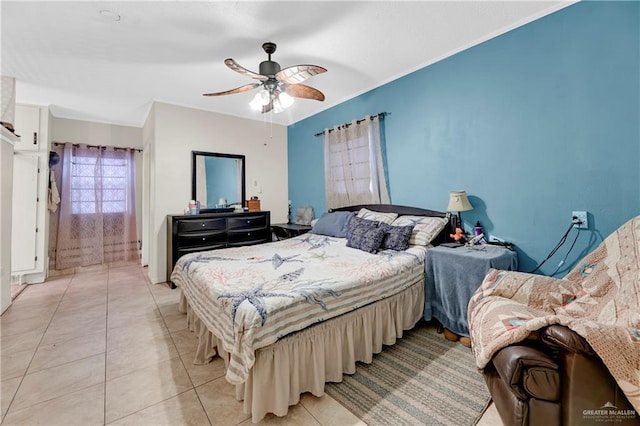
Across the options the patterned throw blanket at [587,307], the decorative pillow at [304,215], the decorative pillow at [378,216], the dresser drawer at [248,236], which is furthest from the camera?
the decorative pillow at [304,215]

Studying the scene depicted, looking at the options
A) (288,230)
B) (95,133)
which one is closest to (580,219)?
(288,230)

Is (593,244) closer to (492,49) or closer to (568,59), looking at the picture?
(568,59)

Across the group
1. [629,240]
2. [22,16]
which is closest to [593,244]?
[629,240]

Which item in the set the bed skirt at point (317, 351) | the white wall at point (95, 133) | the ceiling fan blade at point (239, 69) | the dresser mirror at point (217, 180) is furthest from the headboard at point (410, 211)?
the white wall at point (95, 133)

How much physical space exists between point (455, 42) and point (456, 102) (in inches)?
21.6

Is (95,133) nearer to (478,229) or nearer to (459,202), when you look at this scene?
(459,202)

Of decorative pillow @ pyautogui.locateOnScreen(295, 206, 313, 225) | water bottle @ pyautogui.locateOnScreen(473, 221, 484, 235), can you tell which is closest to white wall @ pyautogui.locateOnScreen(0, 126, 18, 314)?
decorative pillow @ pyautogui.locateOnScreen(295, 206, 313, 225)

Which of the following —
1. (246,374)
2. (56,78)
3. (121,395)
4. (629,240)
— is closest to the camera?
(246,374)

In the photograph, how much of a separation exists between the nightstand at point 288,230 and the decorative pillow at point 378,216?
3.74ft

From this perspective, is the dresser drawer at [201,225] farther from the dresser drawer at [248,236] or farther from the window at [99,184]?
the window at [99,184]

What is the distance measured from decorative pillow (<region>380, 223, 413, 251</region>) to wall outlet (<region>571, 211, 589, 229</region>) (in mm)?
1243

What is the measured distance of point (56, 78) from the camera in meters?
3.23

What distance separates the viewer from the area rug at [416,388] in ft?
5.06

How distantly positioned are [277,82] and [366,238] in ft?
5.67
